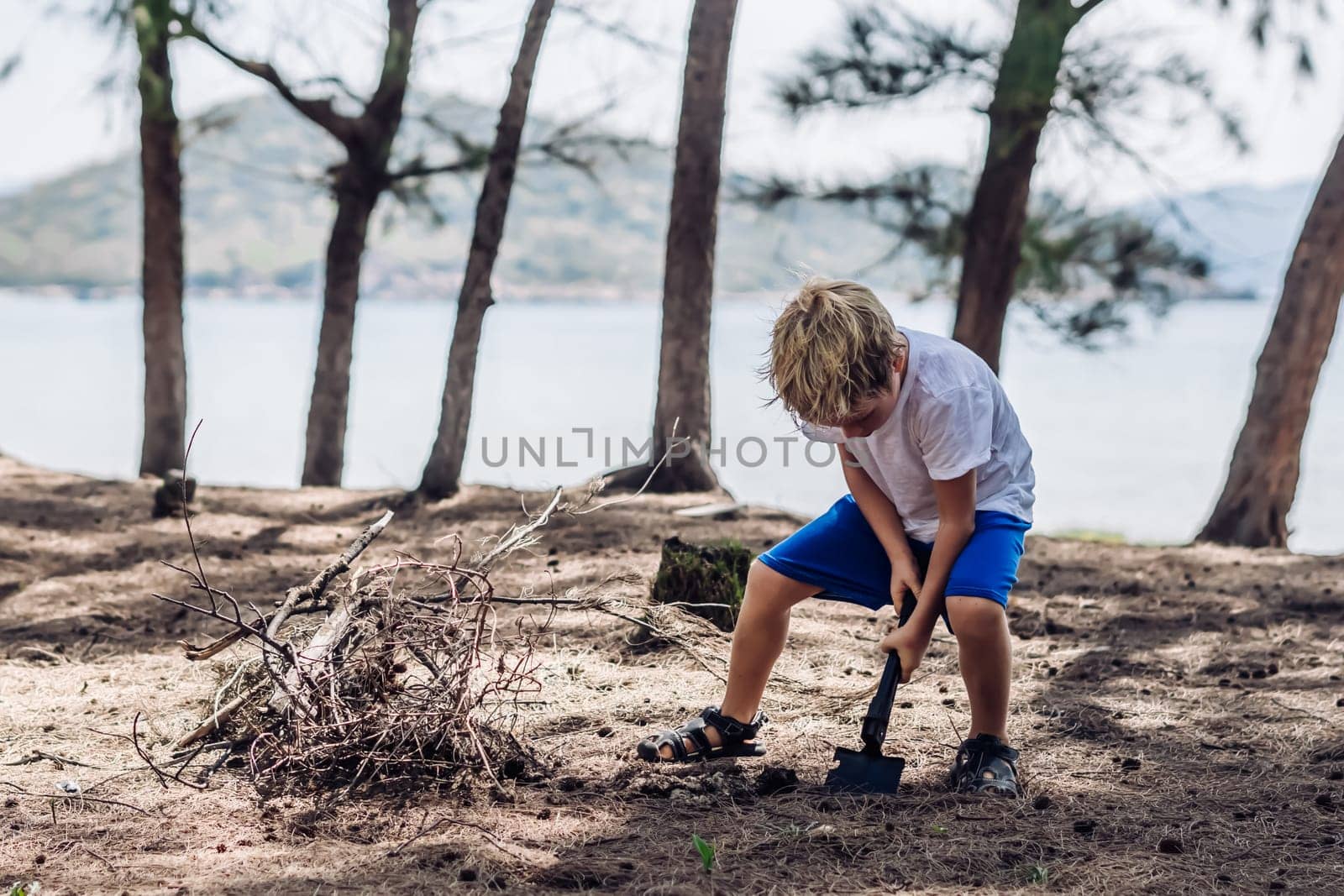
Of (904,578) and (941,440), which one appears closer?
(941,440)

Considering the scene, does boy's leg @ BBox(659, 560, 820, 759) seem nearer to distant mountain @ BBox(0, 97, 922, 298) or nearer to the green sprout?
the green sprout

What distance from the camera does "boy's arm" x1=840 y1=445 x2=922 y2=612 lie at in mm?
2773

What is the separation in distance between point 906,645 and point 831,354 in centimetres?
72

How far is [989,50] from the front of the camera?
777cm

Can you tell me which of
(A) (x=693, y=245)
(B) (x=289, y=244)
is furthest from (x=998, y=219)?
(B) (x=289, y=244)

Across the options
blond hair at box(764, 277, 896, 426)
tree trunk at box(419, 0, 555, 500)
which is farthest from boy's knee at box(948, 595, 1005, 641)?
tree trunk at box(419, 0, 555, 500)

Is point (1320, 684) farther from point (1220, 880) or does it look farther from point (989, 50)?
point (989, 50)

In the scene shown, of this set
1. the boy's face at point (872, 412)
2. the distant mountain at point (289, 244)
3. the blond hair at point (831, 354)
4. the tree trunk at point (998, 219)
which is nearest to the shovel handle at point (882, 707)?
the boy's face at point (872, 412)

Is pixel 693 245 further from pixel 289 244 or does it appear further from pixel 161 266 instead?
pixel 289 244

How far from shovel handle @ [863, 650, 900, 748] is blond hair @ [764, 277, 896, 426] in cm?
64

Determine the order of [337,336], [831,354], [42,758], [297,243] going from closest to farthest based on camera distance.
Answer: [831,354] < [42,758] < [337,336] < [297,243]

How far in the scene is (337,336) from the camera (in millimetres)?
8500

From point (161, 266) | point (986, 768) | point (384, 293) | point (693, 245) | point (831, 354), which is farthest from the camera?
point (384, 293)

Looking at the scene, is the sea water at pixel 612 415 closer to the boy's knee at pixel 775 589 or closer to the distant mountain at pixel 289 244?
the boy's knee at pixel 775 589
